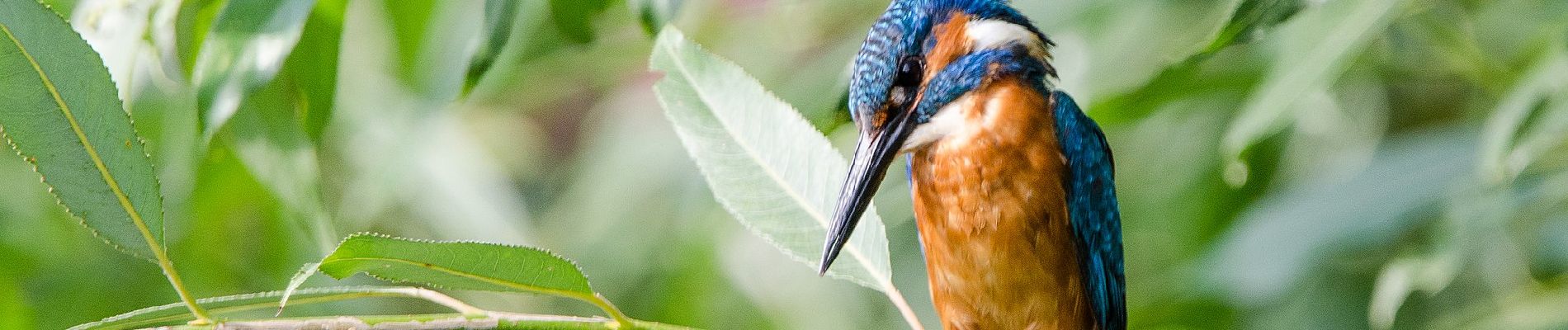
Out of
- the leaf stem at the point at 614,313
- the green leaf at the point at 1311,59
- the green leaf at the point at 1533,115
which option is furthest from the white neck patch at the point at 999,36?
the green leaf at the point at 1533,115

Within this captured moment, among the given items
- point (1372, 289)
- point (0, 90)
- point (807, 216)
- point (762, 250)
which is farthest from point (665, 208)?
point (0, 90)

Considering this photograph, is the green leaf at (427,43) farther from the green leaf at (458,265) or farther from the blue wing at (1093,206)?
the blue wing at (1093,206)

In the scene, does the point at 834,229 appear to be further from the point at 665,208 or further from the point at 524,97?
the point at 524,97

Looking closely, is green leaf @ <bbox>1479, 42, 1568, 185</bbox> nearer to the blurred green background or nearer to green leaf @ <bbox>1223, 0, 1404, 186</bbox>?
the blurred green background

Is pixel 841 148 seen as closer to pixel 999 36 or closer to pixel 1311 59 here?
pixel 1311 59

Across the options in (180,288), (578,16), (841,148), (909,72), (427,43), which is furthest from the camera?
(841,148)

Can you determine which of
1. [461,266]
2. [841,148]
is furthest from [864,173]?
[841,148]
